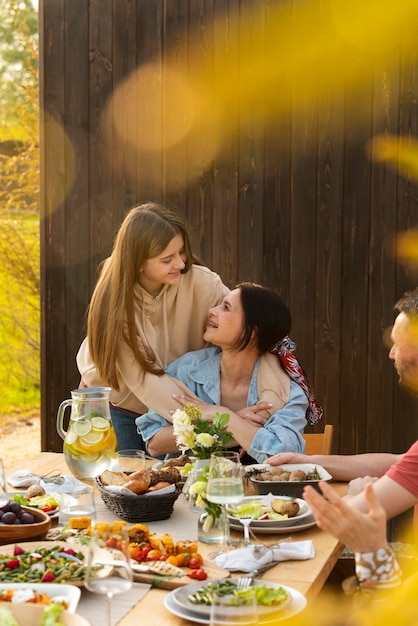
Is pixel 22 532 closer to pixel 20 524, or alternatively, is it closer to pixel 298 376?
pixel 20 524

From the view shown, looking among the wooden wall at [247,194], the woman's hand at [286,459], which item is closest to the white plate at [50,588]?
the woman's hand at [286,459]

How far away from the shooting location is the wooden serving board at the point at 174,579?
1.55 meters

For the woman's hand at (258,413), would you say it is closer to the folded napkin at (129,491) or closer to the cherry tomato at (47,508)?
the folded napkin at (129,491)

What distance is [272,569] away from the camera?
65.5 inches

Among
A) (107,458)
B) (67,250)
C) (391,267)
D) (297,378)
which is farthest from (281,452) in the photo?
(67,250)

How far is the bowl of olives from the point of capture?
1.76m

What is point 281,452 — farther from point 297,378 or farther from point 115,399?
point 115,399

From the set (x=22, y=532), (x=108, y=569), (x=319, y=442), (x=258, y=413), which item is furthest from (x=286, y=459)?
(x=108, y=569)

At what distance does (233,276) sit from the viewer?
4340 millimetres

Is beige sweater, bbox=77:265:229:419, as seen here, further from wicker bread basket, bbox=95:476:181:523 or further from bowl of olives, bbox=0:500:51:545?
bowl of olives, bbox=0:500:51:545

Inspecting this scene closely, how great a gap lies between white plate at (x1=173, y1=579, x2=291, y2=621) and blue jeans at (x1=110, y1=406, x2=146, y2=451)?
1.73 meters

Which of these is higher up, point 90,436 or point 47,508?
point 90,436

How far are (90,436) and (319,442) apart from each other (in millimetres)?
1033

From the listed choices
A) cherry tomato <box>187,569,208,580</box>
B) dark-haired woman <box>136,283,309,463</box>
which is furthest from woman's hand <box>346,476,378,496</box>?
cherry tomato <box>187,569,208,580</box>
